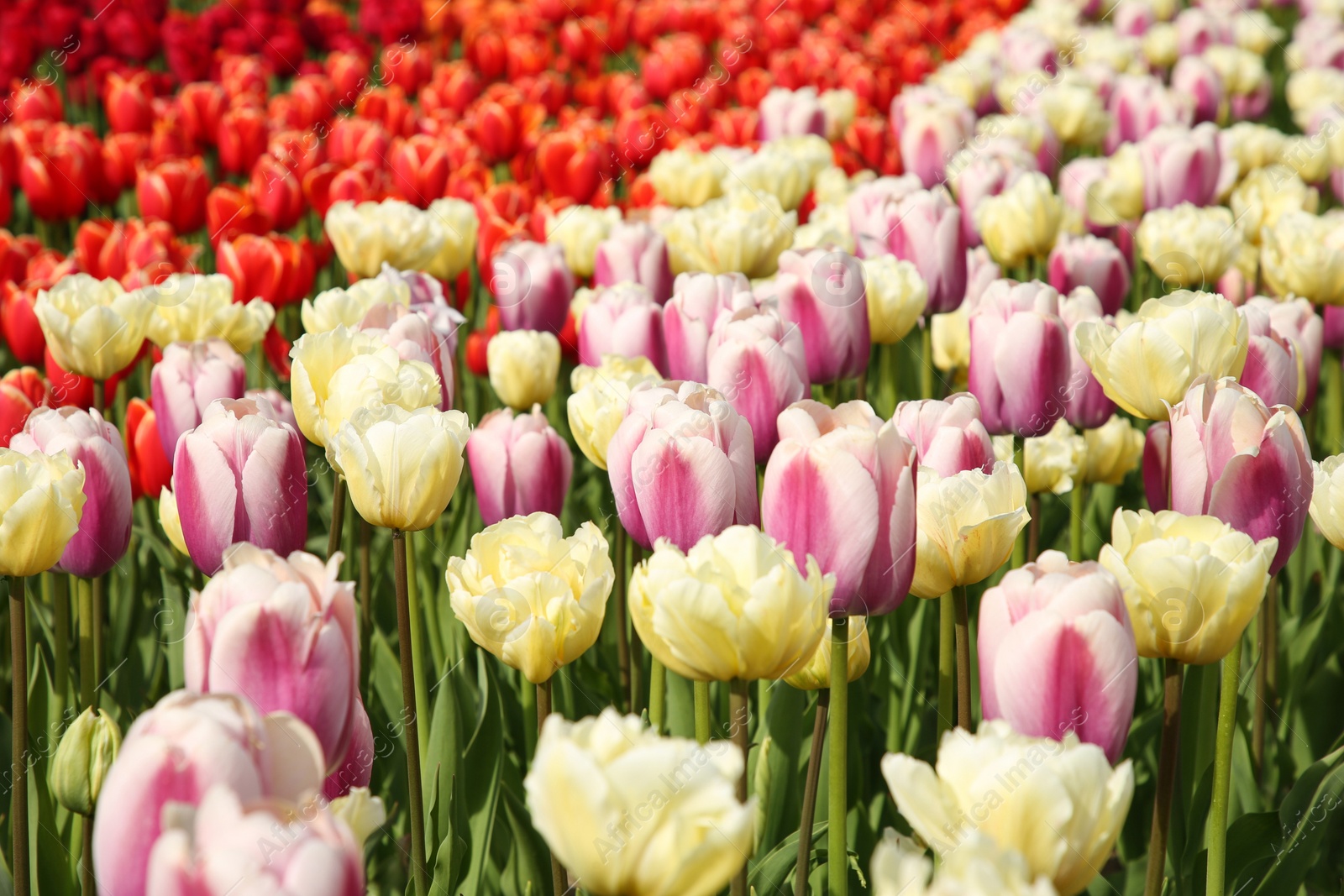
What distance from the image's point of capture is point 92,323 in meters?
2.40

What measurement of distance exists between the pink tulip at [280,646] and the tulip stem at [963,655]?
77 centimetres

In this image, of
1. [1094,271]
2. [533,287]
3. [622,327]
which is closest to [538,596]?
[622,327]

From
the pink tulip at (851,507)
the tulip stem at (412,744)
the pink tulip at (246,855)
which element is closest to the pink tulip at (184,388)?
the tulip stem at (412,744)

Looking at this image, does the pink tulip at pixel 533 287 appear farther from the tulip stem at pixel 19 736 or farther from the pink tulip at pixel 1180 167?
the pink tulip at pixel 1180 167

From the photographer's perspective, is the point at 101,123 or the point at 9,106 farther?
the point at 101,123

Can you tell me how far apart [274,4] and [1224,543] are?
23.7 ft

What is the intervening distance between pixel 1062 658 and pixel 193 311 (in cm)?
194

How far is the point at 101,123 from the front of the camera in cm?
703

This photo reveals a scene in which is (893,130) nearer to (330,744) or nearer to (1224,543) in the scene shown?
(1224,543)

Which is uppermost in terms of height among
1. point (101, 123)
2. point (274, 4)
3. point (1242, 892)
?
point (274, 4)

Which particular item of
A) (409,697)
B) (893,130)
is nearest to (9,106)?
(893,130)

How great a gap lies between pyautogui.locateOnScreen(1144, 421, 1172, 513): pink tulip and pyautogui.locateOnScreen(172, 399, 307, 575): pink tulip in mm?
1278

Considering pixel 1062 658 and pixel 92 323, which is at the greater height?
pixel 92 323

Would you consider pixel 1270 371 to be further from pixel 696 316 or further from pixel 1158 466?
pixel 696 316
